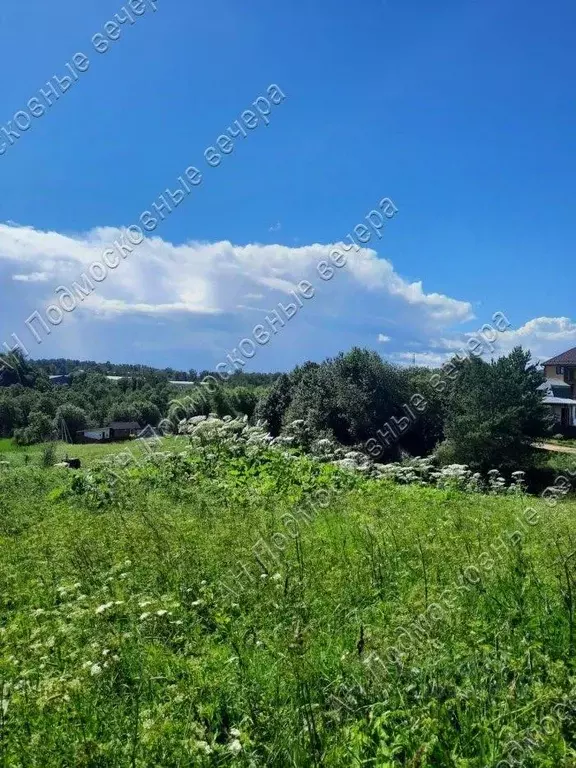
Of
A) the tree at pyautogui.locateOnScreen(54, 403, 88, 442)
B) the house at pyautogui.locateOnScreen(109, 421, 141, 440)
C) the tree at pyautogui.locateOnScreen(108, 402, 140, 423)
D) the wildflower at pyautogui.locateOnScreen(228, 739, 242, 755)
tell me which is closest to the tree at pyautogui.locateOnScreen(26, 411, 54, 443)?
the tree at pyautogui.locateOnScreen(54, 403, 88, 442)

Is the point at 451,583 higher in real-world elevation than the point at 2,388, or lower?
lower

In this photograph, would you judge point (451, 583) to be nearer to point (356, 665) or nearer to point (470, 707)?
point (356, 665)

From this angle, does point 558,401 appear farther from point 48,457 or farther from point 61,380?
point 48,457

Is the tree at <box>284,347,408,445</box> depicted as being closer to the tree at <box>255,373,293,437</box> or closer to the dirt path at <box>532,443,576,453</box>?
the tree at <box>255,373,293,437</box>

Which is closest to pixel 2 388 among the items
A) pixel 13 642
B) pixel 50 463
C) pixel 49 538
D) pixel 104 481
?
pixel 50 463

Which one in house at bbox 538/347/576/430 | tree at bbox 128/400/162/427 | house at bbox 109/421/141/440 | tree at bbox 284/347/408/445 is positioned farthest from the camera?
house at bbox 538/347/576/430

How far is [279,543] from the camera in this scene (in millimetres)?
5820

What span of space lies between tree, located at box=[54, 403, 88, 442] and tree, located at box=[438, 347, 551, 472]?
Result: 2364 cm

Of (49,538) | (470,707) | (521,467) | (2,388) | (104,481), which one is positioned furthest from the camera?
(2,388)

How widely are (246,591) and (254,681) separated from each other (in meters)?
1.38

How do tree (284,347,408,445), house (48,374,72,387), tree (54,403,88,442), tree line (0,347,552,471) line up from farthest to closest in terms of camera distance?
house (48,374,72,387), tree (54,403,88,442), tree line (0,347,552,471), tree (284,347,408,445)

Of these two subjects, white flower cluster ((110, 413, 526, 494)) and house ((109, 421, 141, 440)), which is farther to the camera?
house ((109, 421, 141, 440))

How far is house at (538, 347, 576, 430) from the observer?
53.2 m

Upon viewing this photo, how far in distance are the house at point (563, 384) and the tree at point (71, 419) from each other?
41.8 m
